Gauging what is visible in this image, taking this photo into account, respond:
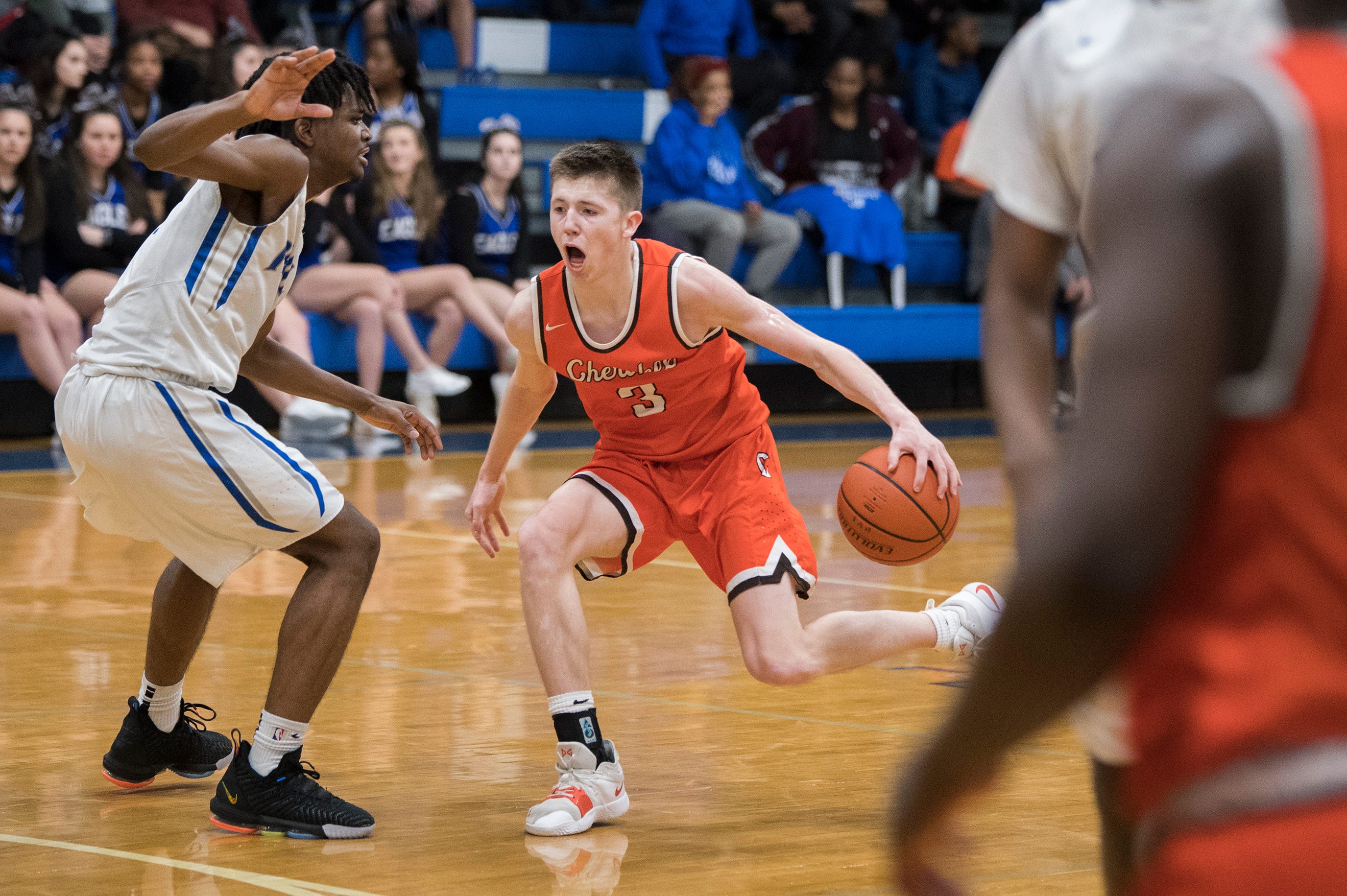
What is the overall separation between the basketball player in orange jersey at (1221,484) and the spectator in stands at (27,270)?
9.95 m

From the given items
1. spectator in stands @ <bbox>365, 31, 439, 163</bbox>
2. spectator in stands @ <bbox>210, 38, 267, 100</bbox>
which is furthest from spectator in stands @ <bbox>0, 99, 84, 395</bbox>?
spectator in stands @ <bbox>365, 31, 439, 163</bbox>

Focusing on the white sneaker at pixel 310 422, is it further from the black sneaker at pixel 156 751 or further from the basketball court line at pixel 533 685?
the black sneaker at pixel 156 751

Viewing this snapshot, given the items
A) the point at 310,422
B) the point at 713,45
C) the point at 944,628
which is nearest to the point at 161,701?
the point at 944,628

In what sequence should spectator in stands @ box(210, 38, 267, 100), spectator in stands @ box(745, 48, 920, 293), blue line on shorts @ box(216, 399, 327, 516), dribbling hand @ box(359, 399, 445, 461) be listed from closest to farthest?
blue line on shorts @ box(216, 399, 327, 516)
dribbling hand @ box(359, 399, 445, 461)
spectator in stands @ box(210, 38, 267, 100)
spectator in stands @ box(745, 48, 920, 293)

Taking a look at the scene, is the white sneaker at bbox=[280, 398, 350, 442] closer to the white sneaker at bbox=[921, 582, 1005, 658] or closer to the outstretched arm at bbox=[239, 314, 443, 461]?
the outstretched arm at bbox=[239, 314, 443, 461]

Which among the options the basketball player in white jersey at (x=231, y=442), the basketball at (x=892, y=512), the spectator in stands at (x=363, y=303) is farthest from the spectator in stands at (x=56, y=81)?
the basketball at (x=892, y=512)

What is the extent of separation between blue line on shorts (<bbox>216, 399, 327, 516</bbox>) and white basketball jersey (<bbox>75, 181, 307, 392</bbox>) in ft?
0.26

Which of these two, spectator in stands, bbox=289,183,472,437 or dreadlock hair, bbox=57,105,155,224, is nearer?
dreadlock hair, bbox=57,105,155,224

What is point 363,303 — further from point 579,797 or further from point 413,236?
point 579,797

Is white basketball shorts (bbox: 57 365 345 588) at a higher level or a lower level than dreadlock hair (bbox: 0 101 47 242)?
higher

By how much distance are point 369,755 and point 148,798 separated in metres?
0.54

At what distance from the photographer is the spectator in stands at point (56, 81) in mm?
10922

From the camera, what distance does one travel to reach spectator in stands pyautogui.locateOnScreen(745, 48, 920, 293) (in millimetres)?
13273

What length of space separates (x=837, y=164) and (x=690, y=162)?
147 centimetres
